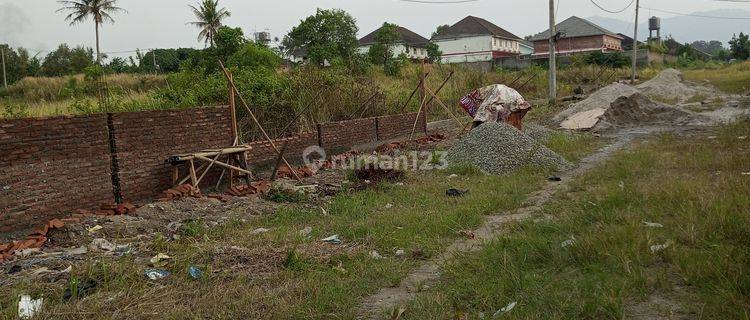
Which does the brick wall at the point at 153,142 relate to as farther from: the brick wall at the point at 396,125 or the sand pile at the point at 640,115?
the sand pile at the point at 640,115

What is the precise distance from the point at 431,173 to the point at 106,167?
5.11m

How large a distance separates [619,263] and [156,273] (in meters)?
3.48

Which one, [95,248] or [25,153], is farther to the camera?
[25,153]

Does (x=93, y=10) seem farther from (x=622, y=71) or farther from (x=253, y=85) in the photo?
(x=622, y=71)

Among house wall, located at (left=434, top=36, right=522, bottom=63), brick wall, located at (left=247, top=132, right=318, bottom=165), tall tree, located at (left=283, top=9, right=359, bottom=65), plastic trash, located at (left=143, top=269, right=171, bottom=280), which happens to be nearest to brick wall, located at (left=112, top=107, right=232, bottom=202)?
brick wall, located at (left=247, top=132, right=318, bottom=165)

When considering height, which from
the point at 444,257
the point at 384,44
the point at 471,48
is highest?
the point at 471,48

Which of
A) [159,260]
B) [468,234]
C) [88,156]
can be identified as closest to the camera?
[159,260]

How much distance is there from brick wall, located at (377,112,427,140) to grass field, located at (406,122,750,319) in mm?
8450

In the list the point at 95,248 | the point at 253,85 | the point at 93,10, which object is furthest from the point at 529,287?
the point at 93,10

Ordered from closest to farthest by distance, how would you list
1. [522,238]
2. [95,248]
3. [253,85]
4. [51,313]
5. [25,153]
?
Result: [51,313] < [522,238] < [95,248] < [25,153] < [253,85]

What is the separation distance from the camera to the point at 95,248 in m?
5.36

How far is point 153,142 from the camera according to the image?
7992 mm

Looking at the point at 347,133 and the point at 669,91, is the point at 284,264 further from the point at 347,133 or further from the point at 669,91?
the point at 669,91

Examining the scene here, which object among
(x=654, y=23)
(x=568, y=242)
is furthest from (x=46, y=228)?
(x=654, y=23)
